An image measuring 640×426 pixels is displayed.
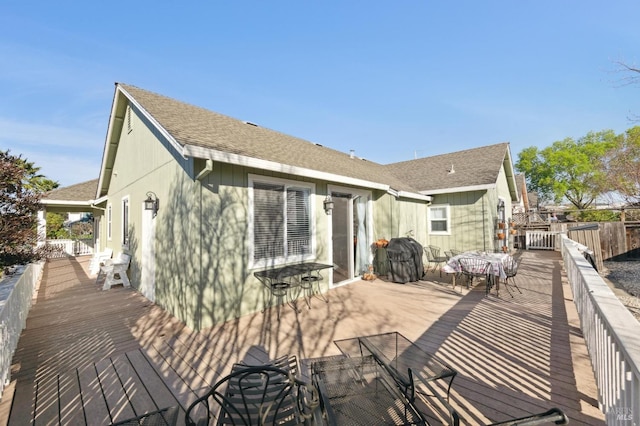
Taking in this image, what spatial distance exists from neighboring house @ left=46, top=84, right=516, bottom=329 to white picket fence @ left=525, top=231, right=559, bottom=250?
776 cm

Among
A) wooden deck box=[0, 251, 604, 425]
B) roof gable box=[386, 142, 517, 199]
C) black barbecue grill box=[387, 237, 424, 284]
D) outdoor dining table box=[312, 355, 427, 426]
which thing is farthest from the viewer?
roof gable box=[386, 142, 517, 199]

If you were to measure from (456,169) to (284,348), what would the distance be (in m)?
10.8

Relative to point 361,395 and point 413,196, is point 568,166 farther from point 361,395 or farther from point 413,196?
point 361,395

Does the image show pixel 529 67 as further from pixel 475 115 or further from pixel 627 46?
pixel 475 115

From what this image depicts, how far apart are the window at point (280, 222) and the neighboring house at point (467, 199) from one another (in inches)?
249

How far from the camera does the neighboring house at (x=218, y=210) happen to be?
4541mm

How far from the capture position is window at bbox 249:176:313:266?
526 cm

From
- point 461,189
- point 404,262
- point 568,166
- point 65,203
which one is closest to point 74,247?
point 65,203

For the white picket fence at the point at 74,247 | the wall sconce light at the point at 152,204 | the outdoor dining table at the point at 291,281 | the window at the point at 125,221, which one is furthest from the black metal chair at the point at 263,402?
the white picket fence at the point at 74,247

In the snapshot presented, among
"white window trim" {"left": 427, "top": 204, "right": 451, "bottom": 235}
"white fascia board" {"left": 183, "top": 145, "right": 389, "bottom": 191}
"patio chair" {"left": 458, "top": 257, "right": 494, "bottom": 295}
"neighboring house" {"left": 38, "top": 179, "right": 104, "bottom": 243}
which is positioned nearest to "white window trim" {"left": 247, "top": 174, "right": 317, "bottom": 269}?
"white fascia board" {"left": 183, "top": 145, "right": 389, "bottom": 191}

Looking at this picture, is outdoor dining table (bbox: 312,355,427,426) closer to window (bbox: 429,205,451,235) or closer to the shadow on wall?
the shadow on wall

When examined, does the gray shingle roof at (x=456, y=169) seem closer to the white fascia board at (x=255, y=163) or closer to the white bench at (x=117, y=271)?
the white fascia board at (x=255, y=163)

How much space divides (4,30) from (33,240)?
7.04 metres

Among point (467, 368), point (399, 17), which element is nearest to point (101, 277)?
point (467, 368)
